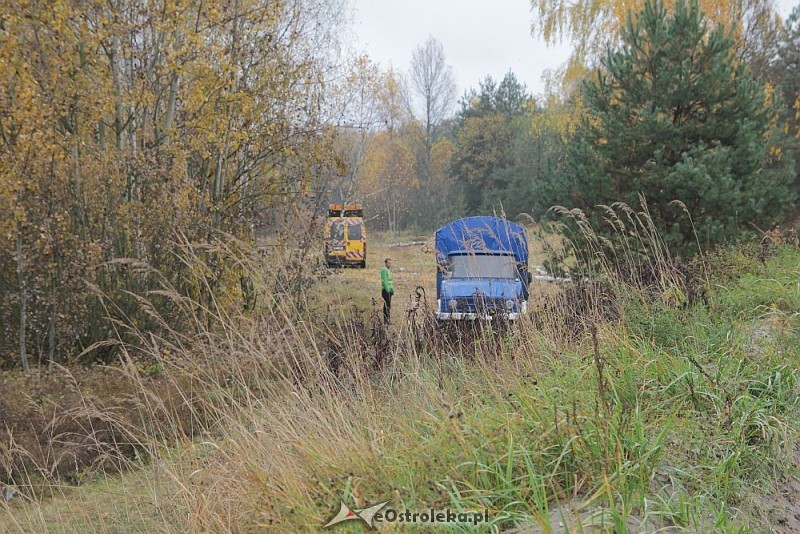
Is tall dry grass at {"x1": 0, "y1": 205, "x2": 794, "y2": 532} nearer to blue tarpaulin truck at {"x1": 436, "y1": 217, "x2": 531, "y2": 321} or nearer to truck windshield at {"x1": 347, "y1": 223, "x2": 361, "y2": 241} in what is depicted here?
blue tarpaulin truck at {"x1": 436, "y1": 217, "x2": 531, "y2": 321}

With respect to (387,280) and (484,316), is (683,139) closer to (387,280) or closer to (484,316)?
(387,280)

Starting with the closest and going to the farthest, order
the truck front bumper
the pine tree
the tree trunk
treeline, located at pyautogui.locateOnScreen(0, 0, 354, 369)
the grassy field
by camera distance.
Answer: the grassy field, the truck front bumper, the tree trunk, treeline, located at pyautogui.locateOnScreen(0, 0, 354, 369), the pine tree

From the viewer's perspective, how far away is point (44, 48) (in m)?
8.16

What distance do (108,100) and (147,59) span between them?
101 centimetres

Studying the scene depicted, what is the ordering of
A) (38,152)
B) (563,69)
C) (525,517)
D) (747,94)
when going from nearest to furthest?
(525,517) < (38,152) < (747,94) < (563,69)

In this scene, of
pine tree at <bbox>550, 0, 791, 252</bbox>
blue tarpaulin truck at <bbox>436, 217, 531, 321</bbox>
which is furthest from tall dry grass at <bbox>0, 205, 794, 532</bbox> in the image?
pine tree at <bbox>550, 0, 791, 252</bbox>

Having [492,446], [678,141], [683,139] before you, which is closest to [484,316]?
[492,446]

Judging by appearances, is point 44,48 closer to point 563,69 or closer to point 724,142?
point 724,142

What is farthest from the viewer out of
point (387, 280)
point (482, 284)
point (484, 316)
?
point (387, 280)

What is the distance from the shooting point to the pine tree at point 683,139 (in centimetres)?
896

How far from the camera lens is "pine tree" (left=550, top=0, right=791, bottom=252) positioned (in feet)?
29.4

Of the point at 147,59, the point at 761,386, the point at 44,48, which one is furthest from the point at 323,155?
the point at 761,386

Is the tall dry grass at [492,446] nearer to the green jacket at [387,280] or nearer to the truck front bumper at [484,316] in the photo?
the truck front bumper at [484,316]

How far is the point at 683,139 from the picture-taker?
9.62m
